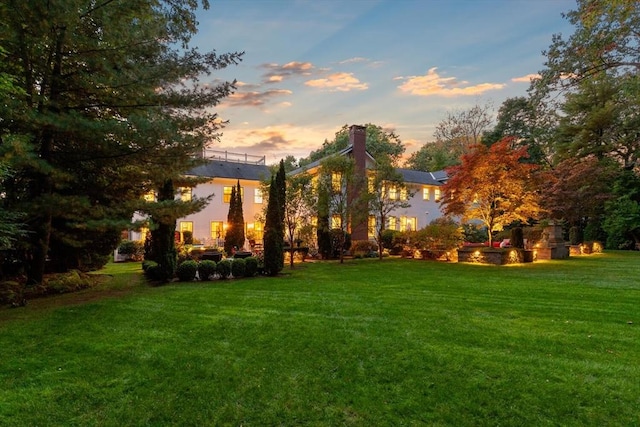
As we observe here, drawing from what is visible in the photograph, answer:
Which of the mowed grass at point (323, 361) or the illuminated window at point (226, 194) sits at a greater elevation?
the illuminated window at point (226, 194)

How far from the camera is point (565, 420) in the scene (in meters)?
3.09

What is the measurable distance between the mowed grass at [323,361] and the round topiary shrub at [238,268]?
12.2 feet

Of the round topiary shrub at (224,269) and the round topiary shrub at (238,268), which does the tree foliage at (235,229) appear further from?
the round topiary shrub at (224,269)

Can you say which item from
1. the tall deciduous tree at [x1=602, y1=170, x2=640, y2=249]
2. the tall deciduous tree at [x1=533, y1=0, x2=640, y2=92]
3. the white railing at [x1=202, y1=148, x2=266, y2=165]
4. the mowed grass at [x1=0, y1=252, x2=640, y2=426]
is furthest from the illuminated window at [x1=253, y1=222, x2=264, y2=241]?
the tall deciduous tree at [x1=602, y1=170, x2=640, y2=249]

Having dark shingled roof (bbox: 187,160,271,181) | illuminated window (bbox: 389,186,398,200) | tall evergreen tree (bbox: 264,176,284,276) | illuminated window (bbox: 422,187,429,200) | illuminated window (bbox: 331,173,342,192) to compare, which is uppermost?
dark shingled roof (bbox: 187,160,271,181)

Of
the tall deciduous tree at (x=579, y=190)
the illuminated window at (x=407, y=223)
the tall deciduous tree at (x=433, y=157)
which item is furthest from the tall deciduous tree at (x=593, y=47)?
the tall deciduous tree at (x=433, y=157)

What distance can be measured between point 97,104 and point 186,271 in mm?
5264

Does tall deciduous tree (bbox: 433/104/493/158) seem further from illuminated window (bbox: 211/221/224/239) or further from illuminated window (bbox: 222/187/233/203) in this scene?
illuminated window (bbox: 211/221/224/239)

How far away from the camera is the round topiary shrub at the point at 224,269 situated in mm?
11266

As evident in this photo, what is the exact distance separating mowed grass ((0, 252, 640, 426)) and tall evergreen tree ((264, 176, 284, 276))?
4239 mm

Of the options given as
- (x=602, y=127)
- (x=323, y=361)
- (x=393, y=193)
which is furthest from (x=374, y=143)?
(x=323, y=361)

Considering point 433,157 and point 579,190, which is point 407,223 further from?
point 433,157

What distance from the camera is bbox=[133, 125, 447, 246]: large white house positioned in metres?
22.0

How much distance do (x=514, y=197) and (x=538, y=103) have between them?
18.3 feet
